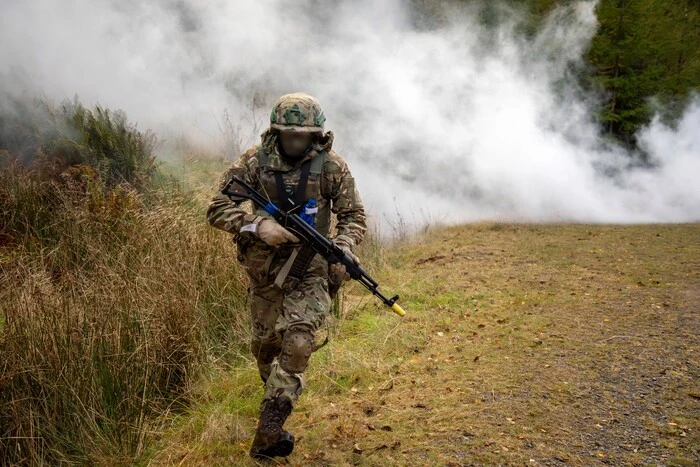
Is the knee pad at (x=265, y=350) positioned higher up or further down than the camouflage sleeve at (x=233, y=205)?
further down

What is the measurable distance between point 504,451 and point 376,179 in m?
7.66

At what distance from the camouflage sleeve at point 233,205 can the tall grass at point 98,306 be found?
813 millimetres

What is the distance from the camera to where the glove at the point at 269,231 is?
→ 300cm

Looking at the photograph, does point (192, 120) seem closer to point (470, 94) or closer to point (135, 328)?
point (470, 94)

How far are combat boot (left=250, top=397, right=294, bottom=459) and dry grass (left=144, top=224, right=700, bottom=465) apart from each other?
148 millimetres

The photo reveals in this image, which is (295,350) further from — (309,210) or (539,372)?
(539,372)

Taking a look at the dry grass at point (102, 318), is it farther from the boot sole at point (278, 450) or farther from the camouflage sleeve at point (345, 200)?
the camouflage sleeve at point (345, 200)

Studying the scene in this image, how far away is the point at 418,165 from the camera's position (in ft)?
34.8

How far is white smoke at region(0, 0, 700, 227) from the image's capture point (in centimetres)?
895

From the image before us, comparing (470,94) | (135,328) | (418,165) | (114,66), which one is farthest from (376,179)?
(135,328)

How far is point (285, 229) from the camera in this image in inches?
120

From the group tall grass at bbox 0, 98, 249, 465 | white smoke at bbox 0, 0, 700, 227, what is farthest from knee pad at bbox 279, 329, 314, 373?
white smoke at bbox 0, 0, 700, 227

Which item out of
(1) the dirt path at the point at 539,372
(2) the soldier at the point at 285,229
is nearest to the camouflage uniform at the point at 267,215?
(2) the soldier at the point at 285,229

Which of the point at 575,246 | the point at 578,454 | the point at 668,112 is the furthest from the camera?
the point at 668,112
